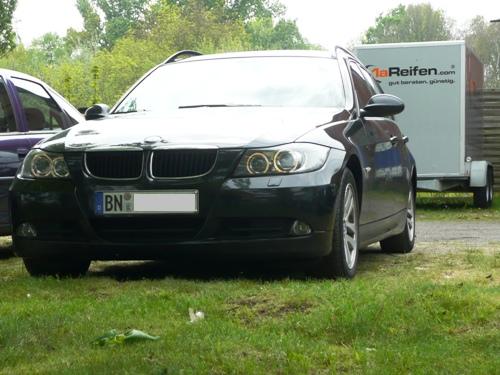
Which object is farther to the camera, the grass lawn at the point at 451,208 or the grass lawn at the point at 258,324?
the grass lawn at the point at 451,208

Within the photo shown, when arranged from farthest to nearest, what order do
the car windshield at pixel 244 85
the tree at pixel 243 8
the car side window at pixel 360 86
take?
the tree at pixel 243 8, the car side window at pixel 360 86, the car windshield at pixel 244 85

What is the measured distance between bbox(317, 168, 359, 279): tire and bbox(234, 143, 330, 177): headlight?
296mm

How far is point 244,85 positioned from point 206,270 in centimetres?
128

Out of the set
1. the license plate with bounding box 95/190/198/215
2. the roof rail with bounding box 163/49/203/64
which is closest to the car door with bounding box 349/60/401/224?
the roof rail with bounding box 163/49/203/64

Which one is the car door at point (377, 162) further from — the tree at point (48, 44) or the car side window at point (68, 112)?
the tree at point (48, 44)

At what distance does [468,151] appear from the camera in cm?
1956

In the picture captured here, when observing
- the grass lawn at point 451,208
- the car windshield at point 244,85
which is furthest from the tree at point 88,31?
the car windshield at point 244,85

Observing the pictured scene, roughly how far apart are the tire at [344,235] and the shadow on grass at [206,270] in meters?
0.12

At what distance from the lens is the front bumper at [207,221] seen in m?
7.00

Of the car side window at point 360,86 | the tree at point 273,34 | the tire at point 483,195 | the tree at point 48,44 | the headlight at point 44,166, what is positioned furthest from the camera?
the tree at point 48,44

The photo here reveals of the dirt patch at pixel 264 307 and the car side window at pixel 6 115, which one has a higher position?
the car side window at pixel 6 115

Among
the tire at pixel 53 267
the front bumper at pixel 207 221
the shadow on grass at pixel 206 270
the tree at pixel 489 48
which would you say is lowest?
the tree at pixel 489 48

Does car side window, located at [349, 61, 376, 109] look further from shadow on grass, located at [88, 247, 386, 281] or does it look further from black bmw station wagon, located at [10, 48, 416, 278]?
shadow on grass, located at [88, 247, 386, 281]

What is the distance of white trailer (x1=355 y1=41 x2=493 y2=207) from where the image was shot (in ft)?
62.3
